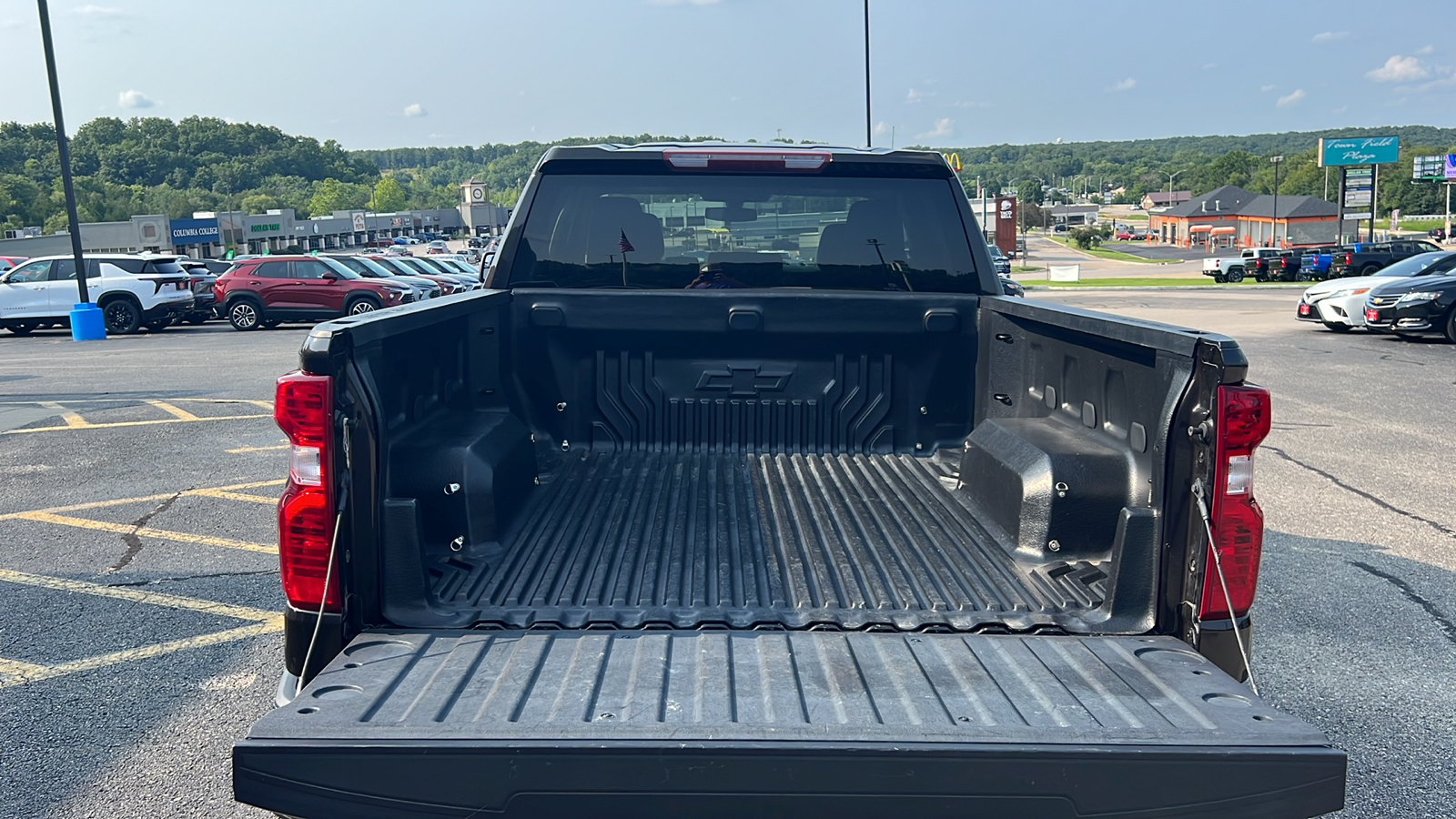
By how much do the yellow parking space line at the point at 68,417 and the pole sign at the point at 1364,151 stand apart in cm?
7858

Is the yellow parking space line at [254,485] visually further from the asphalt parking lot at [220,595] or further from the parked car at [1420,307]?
the parked car at [1420,307]

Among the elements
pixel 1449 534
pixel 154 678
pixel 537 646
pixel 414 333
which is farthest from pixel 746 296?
pixel 1449 534

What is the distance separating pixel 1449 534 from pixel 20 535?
850 centimetres

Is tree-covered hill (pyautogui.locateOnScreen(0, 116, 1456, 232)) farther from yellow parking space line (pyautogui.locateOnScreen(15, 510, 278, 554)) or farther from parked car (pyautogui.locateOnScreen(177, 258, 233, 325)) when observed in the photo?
yellow parking space line (pyautogui.locateOnScreen(15, 510, 278, 554))

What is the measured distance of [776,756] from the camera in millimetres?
2004

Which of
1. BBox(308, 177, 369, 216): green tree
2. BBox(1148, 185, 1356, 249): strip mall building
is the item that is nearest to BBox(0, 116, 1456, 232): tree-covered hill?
BBox(308, 177, 369, 216): green tree

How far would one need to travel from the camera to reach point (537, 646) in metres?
2.56

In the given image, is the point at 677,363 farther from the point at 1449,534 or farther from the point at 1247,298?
the point at 1247,298

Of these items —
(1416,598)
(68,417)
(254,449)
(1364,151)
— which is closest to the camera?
(1416,598)

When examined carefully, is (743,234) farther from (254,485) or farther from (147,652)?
(254,485)

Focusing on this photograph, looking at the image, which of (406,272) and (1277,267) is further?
(1277,267)

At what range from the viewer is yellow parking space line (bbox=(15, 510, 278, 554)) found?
6.28 metres

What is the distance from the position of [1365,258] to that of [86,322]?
127 ft

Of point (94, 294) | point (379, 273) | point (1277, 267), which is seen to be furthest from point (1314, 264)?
point (94, 294)
